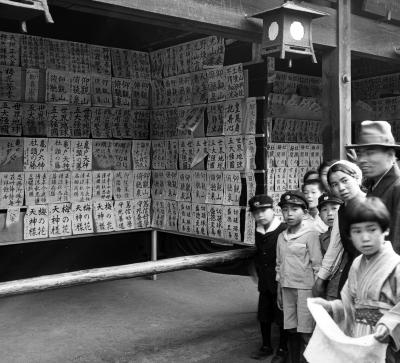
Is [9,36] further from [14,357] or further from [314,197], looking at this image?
[314,197]

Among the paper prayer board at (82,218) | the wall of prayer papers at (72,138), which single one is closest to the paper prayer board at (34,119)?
the wall of prayer papers at (72,138)

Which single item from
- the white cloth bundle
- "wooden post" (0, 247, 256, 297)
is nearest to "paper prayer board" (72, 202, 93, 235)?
"wooden post" (0, 247, 256, 297)

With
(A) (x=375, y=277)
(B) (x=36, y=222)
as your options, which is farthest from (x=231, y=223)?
(A) (x=375, y=277)

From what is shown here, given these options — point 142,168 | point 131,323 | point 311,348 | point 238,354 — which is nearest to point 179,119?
point 142,168

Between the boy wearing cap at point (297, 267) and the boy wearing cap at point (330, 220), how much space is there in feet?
0.24

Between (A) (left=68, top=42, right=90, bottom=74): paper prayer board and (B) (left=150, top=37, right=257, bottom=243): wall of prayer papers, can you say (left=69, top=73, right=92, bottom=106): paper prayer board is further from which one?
(B) (left=150, top=37, right=257, bottom=243): wall of prayer papers

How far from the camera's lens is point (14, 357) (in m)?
5.02

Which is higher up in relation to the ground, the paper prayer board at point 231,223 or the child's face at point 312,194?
the child's face at point 312,194

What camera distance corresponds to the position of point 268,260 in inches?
198

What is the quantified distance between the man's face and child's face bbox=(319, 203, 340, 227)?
2.95 feet

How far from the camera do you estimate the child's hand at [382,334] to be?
261 centimetres

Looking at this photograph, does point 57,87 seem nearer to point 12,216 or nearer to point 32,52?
point 32,52

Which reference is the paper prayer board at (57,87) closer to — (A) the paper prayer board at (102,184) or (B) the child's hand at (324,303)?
(A) the paper prayer board at (102,184)

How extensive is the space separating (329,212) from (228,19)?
2010 mm
